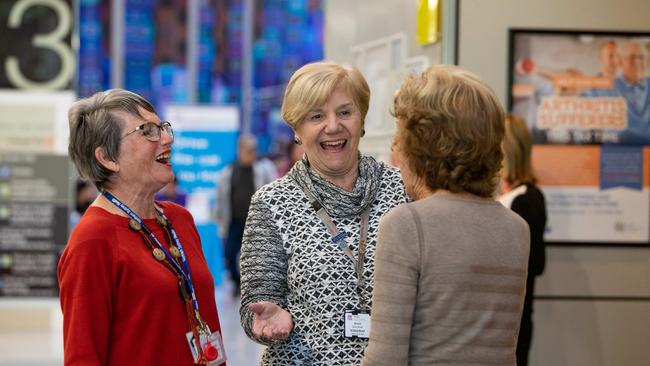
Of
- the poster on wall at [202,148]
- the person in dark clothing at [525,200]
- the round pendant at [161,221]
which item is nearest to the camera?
the round pendant at [161,221]

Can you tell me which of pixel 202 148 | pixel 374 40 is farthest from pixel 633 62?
pixel 202 148

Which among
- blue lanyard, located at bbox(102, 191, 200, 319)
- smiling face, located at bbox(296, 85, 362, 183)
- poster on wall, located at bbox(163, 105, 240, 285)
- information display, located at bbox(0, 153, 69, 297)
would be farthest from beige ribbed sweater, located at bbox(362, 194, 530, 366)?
poster on wall, located at bbox(163, 105, 240, 285)

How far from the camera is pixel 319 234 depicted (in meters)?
2.66

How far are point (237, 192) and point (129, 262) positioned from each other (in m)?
8.84

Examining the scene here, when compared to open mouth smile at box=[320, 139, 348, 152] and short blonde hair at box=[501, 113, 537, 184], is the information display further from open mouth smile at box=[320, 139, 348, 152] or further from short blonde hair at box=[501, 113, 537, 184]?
open mouth smile at box=[320, 139, 348, 152]

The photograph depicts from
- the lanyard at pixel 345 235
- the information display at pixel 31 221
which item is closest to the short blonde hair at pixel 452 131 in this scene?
the lanyard at pixel 345 235

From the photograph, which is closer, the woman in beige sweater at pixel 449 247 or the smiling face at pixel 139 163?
the woman in beige sweater at pixel 449 247

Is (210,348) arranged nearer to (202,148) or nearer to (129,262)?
(129,262)

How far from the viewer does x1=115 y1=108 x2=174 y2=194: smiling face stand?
2713 millimetres

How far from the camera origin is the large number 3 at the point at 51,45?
8312mm

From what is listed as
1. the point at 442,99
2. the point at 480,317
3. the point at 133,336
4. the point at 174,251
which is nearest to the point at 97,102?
the point at 174,251

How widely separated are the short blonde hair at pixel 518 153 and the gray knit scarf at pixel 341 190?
1841mm

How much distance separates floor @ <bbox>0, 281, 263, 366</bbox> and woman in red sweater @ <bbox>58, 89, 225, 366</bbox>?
4346 mm

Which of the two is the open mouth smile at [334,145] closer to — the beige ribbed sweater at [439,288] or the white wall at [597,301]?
the beige ribbed sweater at [439,288]
